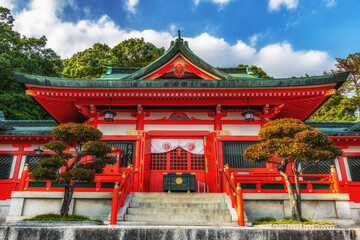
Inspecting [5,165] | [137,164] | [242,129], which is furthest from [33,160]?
[242,129]

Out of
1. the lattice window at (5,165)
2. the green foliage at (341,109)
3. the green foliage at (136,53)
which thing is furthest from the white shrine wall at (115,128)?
the green foliage at (136,53)

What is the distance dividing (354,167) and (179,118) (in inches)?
368

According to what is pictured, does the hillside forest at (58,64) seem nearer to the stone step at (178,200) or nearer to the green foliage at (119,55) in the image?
the green foliage at (119,55)

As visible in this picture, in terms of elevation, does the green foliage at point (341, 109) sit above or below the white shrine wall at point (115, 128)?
above

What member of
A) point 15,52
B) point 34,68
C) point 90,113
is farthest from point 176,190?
point 15,52

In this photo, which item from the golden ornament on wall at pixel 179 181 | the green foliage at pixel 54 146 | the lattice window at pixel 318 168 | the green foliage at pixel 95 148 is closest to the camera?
the green foliage at pixel 54 146

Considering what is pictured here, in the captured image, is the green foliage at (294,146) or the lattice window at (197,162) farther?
the lattice window at (197,162)

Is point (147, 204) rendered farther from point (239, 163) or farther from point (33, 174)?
point (239, 163)

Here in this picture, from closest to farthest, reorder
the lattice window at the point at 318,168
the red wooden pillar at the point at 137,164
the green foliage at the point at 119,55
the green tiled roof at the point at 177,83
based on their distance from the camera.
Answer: the green tiled roof at the point at 177,83 → the red wooden pillar at the point at 137,164 → the lattice window at the point at 318,168 → the green foliage at the point at 119,55

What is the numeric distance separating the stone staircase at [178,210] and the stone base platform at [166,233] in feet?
14.9

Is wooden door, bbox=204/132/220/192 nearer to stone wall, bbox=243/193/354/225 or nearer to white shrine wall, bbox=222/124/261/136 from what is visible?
white shrine wall, bbox=222/124/261/136

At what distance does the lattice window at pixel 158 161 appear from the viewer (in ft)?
41.0

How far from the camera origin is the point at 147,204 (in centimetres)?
901

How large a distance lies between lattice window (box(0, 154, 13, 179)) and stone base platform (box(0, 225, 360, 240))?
11682 millimetres
